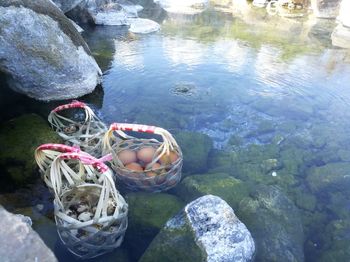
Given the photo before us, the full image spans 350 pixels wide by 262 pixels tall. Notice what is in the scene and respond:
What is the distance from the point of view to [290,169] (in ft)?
Result: 21.5

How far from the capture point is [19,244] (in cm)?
283

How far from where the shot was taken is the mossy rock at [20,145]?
5.48 metres

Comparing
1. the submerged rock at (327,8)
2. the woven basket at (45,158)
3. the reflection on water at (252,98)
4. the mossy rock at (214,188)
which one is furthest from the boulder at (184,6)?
the woven basket at (45,158)

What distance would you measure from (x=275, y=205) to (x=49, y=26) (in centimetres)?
587

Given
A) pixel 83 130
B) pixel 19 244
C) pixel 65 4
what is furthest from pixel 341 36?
pixel 19 244

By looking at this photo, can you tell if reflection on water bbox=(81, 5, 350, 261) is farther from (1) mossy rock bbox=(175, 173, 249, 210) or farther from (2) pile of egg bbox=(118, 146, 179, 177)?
(2) pile of egg bbox=(118, 146, 179, 177)

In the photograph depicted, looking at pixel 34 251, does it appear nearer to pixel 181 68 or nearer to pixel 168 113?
pixel 168 113

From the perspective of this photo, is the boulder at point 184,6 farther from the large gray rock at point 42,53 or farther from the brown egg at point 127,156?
the brown egg at point 127,156

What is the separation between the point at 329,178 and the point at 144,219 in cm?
335

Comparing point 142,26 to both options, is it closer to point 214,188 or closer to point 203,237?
point 214,188

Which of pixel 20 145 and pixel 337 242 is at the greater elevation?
pixel 20 145

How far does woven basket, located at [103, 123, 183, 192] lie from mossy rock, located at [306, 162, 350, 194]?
94.5 inches

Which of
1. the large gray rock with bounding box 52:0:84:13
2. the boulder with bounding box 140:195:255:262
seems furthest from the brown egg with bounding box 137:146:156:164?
the large gray rock with bounding box 52:0:84:13

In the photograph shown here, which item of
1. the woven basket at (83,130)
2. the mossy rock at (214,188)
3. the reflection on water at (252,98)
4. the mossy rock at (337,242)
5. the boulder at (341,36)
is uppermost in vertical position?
the woven basket at (83,130)
